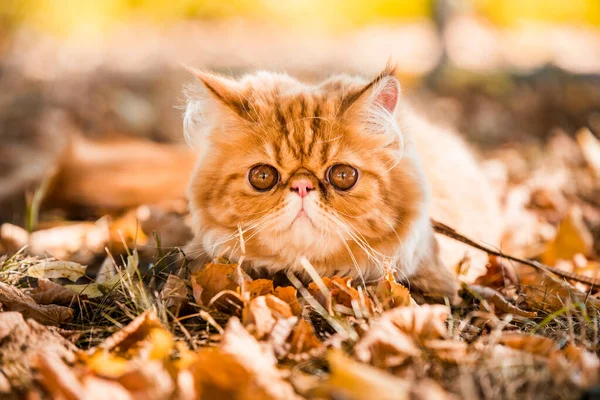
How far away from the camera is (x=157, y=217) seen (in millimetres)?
3000

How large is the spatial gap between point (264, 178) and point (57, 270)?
861 millimetres

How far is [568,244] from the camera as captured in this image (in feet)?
8.69

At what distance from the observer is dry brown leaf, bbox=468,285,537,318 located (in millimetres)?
1889


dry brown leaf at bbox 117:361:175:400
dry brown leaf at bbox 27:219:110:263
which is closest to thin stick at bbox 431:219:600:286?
dry brown leaf at bbox 117:361:175:400

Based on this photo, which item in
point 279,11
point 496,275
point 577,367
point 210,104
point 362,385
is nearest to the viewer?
point 362,385

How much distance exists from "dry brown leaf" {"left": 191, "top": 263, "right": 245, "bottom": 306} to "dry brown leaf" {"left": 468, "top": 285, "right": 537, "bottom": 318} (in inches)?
34.8

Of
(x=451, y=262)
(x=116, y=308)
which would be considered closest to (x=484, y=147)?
(x=451, y=262)

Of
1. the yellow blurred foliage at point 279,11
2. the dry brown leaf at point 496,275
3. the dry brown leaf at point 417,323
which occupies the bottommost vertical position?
the dry brown leaf at point 496,275

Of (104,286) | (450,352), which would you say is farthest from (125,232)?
(450,352)

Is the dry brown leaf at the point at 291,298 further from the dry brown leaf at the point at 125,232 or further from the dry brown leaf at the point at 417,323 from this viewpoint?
the dry brown leaf at the point at 125,232

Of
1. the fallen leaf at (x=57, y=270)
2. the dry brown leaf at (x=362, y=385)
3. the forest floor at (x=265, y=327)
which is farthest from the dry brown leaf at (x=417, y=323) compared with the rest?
the fallen leaf at (x=57, y=270)

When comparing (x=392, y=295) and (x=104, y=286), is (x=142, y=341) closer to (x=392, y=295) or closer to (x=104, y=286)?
(x=104, y=286)

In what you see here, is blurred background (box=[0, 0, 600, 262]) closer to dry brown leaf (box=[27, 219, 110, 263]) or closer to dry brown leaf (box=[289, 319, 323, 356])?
dry brown leaf (box=[27, 219, 110, 263])

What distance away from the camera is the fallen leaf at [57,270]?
6.61 feet
